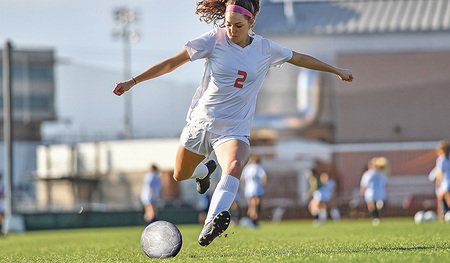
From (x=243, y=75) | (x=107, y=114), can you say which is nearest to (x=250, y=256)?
(x=243, y=75)

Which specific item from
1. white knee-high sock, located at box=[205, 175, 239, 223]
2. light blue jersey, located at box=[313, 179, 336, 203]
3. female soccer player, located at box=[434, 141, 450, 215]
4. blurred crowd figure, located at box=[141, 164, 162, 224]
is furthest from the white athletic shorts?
light blue jersey, located at box=[313, 179, 336, 203]

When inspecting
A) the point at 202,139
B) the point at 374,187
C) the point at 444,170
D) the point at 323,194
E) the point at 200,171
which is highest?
the point at 202,139

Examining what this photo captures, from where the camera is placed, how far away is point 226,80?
5.57 m

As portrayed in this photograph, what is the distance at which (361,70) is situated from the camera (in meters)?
34.4

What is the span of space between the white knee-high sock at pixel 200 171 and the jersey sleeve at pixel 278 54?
1387 mm

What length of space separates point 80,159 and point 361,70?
18007mm

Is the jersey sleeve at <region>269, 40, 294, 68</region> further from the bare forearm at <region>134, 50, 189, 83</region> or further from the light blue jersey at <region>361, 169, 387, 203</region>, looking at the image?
the light blue jersey at <region>361, 169, 387, 203</region>

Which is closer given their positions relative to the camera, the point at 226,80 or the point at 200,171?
the point at 226,80

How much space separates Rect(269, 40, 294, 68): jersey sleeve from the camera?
5.85 m

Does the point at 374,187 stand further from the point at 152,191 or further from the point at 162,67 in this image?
the point at 162,67

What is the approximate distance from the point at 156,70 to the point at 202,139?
2.60 ft

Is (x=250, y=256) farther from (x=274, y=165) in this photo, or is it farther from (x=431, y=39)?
(x=431, y=39)

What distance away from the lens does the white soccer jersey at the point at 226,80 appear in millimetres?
5539

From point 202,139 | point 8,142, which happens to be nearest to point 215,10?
point 202,139
